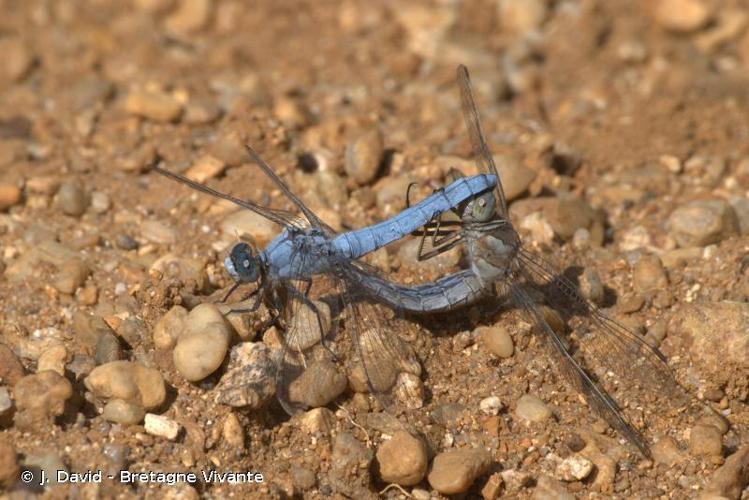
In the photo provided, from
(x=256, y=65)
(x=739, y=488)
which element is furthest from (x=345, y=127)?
(x=739, y=488)

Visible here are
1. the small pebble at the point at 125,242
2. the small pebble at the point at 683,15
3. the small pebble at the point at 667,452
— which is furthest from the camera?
the small pebble at the point at 683,15

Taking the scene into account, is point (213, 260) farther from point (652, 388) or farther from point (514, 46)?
point (514, 46)

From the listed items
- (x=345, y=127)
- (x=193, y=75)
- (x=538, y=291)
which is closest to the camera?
(x=538, y=291)

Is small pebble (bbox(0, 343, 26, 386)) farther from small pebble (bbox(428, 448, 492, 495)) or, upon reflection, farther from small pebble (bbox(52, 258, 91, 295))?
small pebble (bbox(428, 448, 492, 495))

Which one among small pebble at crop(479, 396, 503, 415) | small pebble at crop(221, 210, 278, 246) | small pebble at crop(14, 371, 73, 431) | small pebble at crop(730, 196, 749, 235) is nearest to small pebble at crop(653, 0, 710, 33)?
small pebble at crop(730, 196, 749, 235)

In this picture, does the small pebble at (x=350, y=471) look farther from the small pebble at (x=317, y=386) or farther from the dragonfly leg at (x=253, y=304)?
the dragonfly leg at (x=253, y=304)

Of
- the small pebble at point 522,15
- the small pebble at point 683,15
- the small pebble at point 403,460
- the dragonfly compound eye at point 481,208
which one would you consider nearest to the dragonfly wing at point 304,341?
the small pebble at point 403,460
